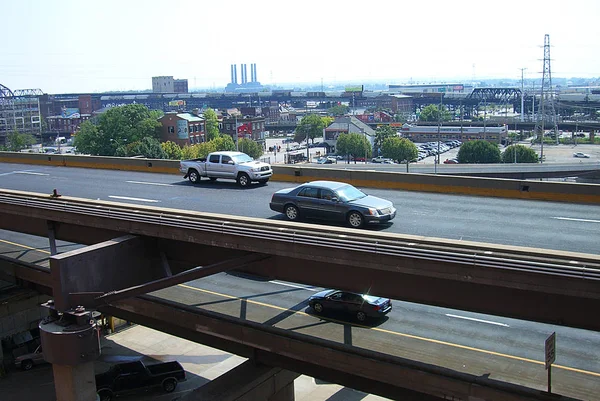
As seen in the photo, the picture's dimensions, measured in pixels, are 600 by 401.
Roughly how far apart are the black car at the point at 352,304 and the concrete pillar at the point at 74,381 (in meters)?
5.19

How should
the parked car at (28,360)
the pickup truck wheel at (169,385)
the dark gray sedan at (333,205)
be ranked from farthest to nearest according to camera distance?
the parked car at (28,360), the pickup truck wheel at (169,385), the dark gray sedan at (333,205)

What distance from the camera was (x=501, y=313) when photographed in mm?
9648

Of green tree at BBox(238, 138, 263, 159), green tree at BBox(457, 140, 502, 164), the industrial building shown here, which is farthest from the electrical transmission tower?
A: the industrial building

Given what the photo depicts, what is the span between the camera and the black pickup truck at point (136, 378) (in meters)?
22.5

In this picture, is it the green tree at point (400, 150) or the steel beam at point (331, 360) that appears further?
the green tree at point (400, 150)

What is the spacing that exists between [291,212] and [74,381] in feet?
22.6

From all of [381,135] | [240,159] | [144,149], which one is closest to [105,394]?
[240,159]

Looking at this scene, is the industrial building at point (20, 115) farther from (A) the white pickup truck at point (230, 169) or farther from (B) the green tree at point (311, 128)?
(A) the white pickup truck at point (230, 169)

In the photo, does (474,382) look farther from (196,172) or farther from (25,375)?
(25,375)

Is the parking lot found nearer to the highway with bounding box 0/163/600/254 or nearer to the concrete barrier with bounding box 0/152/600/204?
the highway with bounding box 0/163/600/254

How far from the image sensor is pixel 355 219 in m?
15.1

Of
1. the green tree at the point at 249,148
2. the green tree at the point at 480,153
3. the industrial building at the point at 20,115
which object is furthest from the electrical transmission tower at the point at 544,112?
the industrial building at the point at 20,115

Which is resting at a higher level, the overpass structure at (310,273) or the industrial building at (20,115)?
the industrial building at (20,115)

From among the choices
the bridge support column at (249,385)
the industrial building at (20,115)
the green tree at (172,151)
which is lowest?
the bridge support column at (249,385)
